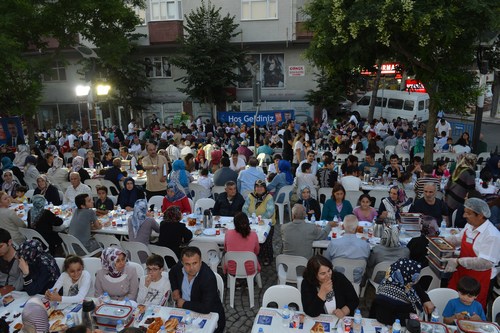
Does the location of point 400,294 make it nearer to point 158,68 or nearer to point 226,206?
point 226,206

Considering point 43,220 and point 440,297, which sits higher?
point 43,220

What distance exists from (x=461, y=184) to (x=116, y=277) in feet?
21.3

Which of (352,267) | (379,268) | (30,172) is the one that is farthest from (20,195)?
(379,268)

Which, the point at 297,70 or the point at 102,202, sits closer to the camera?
the point at 102,202

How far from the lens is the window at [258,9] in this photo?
23.0 meters

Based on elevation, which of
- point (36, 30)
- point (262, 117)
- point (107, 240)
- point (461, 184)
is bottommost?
point (107, 240)

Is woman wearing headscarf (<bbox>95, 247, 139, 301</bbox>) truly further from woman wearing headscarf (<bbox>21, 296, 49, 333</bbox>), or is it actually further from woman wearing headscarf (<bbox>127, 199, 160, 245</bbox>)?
woman wearing headscarf (<bbox>127, 199, 160, 245</bbox>)

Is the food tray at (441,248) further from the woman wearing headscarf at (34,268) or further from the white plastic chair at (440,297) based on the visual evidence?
the woman wearing headscarf at (34,268)

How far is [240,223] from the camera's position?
19.8 ft

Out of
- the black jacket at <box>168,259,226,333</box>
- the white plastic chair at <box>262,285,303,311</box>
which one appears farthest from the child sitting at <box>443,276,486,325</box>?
the black jacket at <box>168,259,226,333</box>

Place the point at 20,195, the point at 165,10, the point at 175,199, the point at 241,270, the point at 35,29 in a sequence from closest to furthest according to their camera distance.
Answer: the point at 241,270
the point at 175,199
the point at 20,195
the point at 35,29
the point at 165,10

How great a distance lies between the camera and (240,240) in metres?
6.09

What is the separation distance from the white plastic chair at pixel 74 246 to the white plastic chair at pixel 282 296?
11.8 ft

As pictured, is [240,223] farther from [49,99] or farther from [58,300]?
[49,99]
